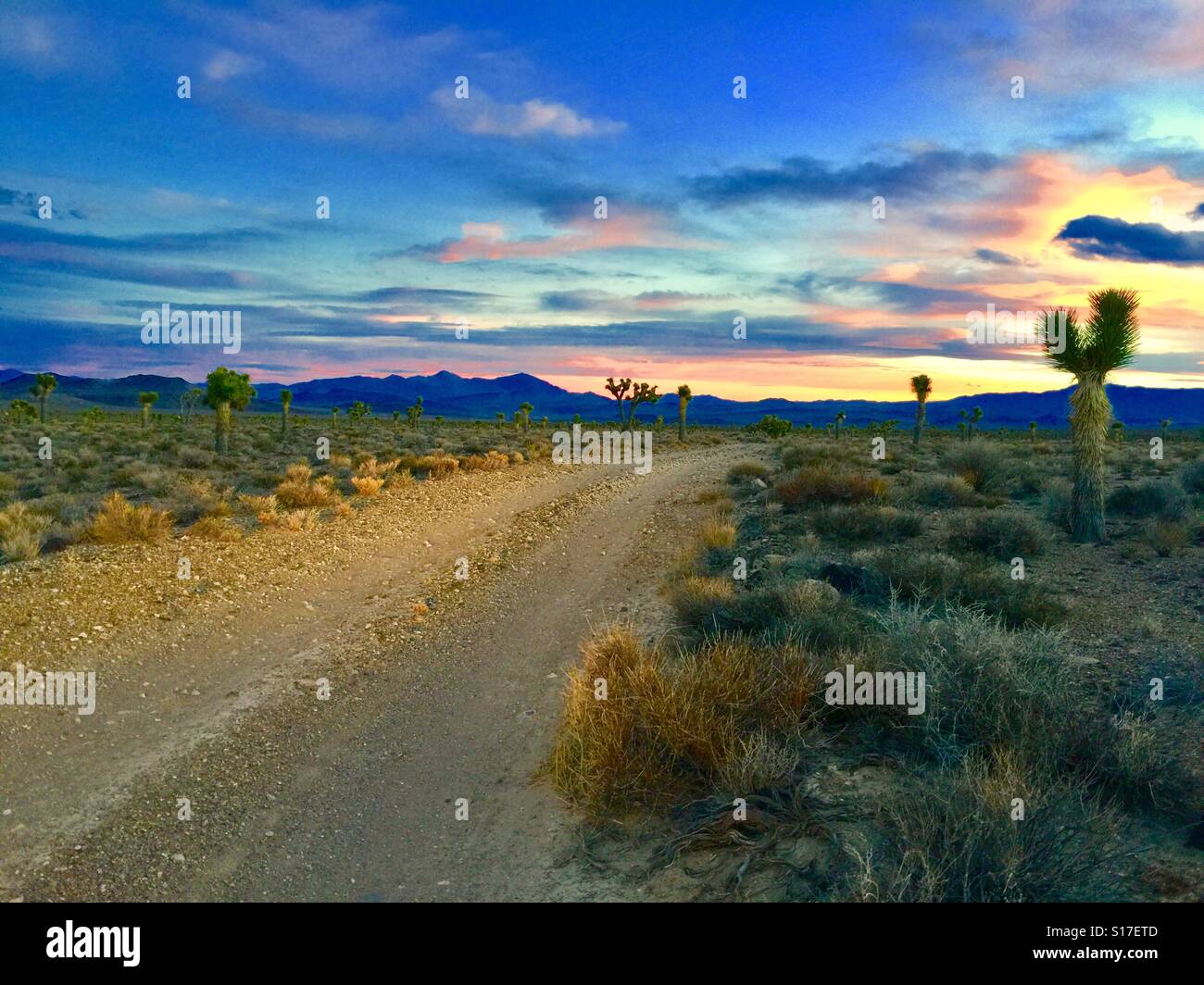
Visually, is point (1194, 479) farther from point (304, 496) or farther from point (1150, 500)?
point (304, 496)

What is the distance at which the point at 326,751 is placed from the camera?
6359 mm

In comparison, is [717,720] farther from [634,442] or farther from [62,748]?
[634,442]

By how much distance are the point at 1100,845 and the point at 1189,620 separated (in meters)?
5.78

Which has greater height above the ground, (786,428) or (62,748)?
(786,428)

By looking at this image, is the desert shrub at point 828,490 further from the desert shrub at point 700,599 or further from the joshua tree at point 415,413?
the joshua tree at point 415,413

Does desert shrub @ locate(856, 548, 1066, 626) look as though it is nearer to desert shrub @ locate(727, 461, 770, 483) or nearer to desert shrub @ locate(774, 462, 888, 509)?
desert shrub @ locate(774, 462, 888, 509)

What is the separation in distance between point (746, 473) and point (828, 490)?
270 inches

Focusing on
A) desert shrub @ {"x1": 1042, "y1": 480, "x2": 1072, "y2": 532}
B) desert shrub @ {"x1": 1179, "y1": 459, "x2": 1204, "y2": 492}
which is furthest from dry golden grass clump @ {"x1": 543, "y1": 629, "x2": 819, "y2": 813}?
desert shrub @ {"x1": 1179, "y1": 459, "x2": 1204, "y2": 492}

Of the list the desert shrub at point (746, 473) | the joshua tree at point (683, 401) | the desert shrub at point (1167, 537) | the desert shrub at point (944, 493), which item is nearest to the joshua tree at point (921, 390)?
the joshua tree at point (683, 401)

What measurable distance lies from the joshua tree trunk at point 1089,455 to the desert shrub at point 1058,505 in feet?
2.60

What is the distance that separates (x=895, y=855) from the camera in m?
4.12

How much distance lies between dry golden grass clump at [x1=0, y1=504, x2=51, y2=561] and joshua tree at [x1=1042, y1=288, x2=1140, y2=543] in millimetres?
16059

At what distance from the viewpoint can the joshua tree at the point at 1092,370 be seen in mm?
12844
